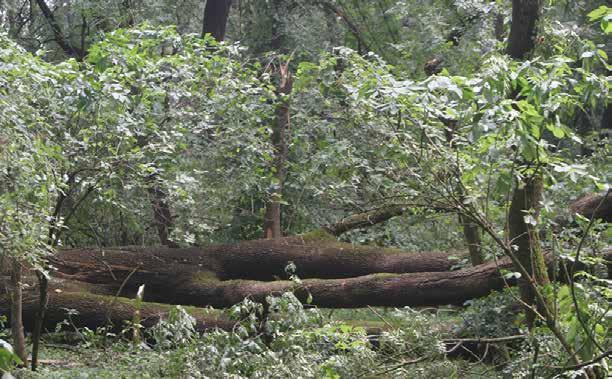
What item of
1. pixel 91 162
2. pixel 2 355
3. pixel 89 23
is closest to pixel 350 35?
pixel 89 23

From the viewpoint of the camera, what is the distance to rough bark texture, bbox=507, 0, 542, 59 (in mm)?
4871

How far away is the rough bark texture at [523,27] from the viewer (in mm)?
4871

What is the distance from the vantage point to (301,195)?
1099 cm

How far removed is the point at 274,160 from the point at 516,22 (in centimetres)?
586

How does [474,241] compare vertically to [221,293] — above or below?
above

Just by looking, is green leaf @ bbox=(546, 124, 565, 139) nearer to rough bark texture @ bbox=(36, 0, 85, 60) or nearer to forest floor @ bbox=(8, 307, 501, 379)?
forest floor @ bbox=(8, 307, 501, 379)

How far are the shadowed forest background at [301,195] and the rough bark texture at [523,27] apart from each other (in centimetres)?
1

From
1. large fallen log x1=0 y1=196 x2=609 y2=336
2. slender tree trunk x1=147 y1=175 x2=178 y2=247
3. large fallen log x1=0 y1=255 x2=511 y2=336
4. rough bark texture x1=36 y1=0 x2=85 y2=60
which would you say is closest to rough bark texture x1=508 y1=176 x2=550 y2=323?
large fallen log x1=0 y1=255 x2=511 y2=336

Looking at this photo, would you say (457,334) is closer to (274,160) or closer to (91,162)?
(91,162)

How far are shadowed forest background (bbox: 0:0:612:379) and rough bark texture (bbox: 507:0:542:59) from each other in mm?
12

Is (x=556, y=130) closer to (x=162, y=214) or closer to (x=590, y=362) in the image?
(x=590, y=362)

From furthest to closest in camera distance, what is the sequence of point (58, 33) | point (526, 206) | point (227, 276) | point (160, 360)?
point (58, 33), point (227, 276), point (160, 360), point (526, 206)

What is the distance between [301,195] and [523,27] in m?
6.29

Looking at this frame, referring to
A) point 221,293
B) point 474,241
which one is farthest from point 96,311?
point 474,241
